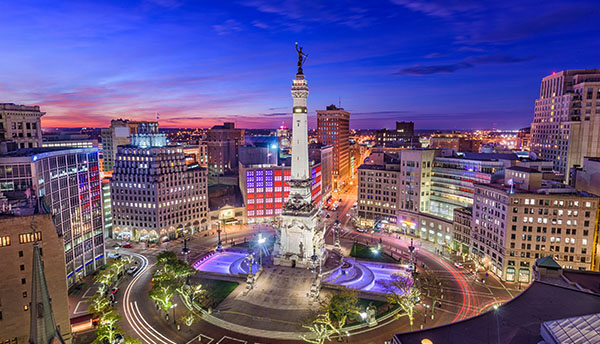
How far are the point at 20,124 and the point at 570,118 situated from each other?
175532 millimetres

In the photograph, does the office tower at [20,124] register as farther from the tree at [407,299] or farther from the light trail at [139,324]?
the tree at [407,299]

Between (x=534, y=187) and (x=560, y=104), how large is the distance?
6331cm

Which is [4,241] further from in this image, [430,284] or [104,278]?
[430,284]

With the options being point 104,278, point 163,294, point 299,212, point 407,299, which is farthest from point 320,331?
point 104,278

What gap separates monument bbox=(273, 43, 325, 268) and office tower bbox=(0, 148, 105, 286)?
45944mm

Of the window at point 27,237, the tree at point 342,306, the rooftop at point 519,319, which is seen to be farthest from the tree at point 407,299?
the window at point 27,237

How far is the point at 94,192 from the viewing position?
295 ft

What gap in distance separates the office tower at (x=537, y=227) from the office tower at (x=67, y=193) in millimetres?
94198

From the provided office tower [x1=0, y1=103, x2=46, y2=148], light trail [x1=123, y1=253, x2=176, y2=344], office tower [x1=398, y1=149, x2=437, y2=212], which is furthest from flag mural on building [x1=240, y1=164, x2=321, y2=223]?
office tower [x1=0, y1=103, x2=46, y2=148]

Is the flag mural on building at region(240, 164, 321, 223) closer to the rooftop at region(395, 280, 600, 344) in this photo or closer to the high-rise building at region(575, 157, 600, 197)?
the rooftop at region(395, 280, 600, 344)

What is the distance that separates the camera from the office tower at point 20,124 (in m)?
92.4

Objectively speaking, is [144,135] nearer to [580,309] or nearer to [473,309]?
[473,309]

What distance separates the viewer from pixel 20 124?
9581cm

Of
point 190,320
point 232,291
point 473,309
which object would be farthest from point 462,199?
point 190,320
